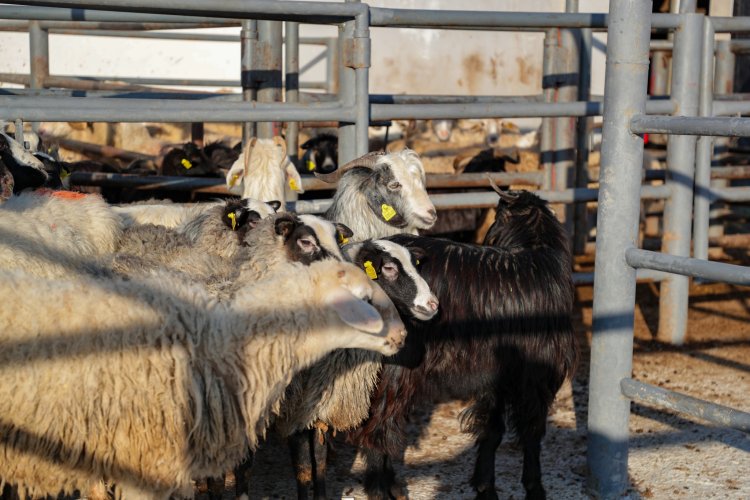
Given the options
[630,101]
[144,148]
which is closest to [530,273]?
[630,101]

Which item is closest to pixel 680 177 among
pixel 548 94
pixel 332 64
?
pixel 548 94

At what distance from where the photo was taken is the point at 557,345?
433cm

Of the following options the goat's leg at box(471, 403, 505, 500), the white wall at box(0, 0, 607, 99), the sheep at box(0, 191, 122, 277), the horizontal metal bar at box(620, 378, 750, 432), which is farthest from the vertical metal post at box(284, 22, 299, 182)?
the white wall at box(0, 0, 607, 99)

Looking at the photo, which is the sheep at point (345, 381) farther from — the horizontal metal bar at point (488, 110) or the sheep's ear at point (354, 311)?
the horizontal metal bar at point (488, 110)

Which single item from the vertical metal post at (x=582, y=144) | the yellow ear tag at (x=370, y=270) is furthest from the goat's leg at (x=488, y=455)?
the vertical metal post at (x=582, y=144)

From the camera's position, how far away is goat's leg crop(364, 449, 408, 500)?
164 inches

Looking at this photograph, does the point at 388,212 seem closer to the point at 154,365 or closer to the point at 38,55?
the point at 154,365

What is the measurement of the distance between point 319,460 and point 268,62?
3.08 metres

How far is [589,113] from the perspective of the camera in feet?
19.5

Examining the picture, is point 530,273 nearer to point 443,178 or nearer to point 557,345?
point 557,345

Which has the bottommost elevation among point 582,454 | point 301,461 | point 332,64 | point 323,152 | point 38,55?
point 582,454

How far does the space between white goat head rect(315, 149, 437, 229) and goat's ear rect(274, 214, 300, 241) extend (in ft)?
4.23

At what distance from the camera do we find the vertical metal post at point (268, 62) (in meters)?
6.39

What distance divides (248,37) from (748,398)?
3842mm
